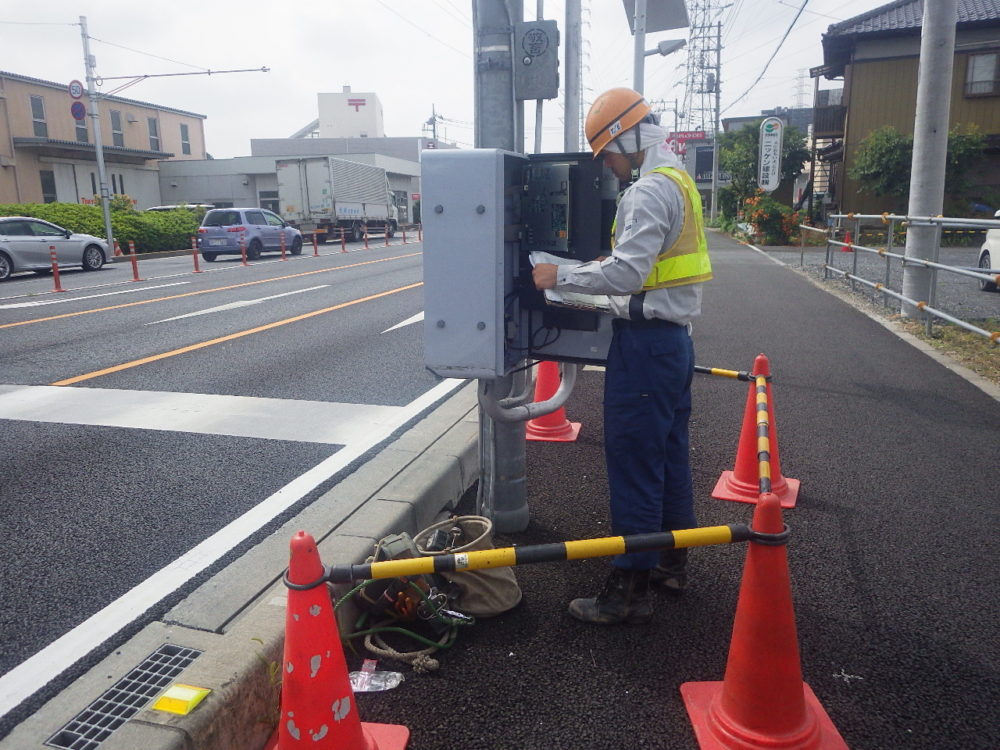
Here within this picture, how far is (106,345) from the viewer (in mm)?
9133

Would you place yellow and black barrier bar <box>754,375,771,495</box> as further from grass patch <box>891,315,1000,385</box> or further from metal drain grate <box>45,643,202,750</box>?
grass patch <box>891,315,1000,385</box>

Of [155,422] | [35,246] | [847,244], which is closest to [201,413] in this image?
[155,422]

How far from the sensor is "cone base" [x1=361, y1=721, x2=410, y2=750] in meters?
2.46

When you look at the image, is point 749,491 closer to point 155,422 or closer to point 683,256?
point 683,256

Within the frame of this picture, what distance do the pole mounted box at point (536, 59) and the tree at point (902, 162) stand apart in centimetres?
2688

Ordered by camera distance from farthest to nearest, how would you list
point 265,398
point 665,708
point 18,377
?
point 18,377
point 265,398
point 665,708

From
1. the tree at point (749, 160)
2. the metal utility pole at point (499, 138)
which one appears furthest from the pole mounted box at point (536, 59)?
the tree at point (749, 160)

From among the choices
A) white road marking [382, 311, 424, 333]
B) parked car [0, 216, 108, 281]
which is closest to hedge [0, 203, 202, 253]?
parked car [0, 216, 108, 281]

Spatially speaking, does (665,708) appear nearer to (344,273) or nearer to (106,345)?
(106,345)

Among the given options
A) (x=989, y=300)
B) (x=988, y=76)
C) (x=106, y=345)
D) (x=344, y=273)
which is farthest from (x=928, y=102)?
(x=988, y=76)

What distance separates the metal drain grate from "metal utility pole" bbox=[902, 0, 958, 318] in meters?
9.38

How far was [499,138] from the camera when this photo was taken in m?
3.69

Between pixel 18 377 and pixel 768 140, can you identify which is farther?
pixel 768 140

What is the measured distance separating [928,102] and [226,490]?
9.58m
